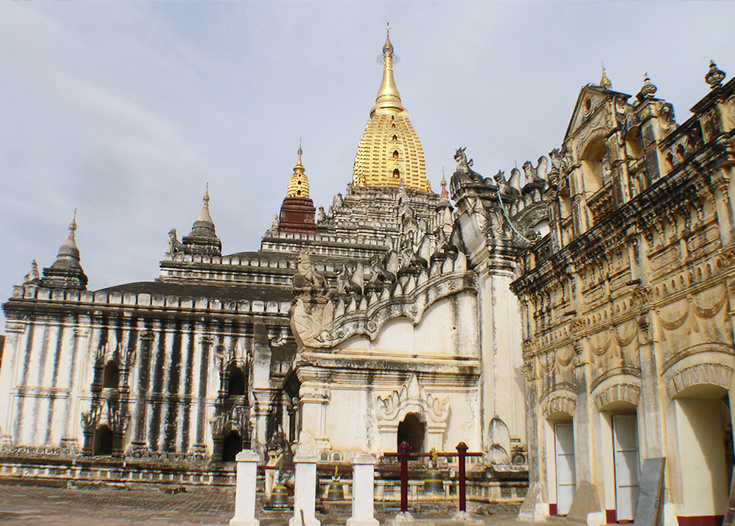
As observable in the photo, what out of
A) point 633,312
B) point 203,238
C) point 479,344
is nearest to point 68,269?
point 203,238

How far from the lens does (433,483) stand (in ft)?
57.0

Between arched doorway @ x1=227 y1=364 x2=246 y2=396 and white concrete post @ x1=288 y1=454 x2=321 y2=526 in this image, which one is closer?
white concrete post @ x1=288 y1=454 x2=321 y2=526

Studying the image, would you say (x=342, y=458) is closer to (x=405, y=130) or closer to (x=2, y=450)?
(x=2, y=450)

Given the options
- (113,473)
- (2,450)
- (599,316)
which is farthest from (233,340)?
(599,316)

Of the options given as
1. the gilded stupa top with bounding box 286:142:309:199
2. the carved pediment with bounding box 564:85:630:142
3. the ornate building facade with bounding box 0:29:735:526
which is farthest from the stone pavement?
the gilded stupa top with bounding box 286:142:309:199

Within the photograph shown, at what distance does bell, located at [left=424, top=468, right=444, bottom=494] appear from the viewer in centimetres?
1731

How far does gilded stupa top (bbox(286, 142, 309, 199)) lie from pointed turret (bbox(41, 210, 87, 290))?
23825 mm

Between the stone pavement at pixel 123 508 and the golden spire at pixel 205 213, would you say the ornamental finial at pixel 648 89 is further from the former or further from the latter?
the golden spire at pixel 205 213

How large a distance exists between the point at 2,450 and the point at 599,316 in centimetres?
2674

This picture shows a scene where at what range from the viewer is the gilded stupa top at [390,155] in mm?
60581

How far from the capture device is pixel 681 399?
953cm

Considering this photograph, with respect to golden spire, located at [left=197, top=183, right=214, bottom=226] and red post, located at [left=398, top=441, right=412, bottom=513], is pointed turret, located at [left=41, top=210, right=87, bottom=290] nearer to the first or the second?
golden spire, located at [left=197, top=183, right=214, bottom=226]

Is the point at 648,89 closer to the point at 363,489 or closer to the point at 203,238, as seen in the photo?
the point at 363,489

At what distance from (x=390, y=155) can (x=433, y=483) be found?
46524 millimetres
